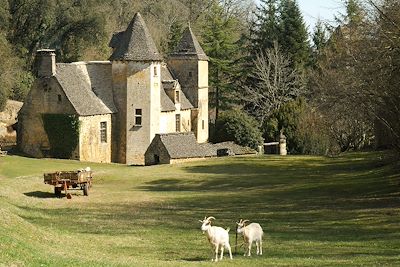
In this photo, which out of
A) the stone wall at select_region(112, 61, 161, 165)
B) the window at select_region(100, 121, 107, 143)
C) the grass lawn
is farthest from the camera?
the stone wall at select_region(112, 61, 161, 165)

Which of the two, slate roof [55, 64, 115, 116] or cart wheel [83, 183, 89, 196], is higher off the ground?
slate roof [55, 64, 115, 116]

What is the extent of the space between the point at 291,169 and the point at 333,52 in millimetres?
21870

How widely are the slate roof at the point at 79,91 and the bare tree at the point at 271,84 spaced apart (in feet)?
76.4

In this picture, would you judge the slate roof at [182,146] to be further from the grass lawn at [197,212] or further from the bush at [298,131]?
the bush at [298,131]

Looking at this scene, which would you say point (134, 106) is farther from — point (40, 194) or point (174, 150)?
point (40, 194)

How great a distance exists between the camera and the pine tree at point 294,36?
264 ft

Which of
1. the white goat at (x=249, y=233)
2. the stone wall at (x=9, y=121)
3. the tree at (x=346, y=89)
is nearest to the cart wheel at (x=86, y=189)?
the tree at (x=346, y=89)

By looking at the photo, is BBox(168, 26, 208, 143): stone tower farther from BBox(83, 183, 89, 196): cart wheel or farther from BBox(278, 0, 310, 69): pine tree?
BBox(83, 183, 89, 196): cart wheel

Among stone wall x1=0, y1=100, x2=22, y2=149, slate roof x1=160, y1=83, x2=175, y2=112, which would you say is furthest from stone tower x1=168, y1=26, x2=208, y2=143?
stone wall x1=0, y1=100, x2=22, y2=149

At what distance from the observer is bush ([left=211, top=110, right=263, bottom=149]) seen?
65.6m

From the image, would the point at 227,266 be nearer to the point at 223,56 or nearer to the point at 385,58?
the point at 385,58

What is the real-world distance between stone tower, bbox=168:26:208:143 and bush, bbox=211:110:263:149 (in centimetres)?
333

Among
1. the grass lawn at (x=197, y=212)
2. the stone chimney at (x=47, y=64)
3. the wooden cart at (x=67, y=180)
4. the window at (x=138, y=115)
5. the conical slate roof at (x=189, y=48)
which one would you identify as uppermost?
the conical slate roof at (x=189, y=48)

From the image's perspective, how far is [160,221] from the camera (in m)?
28.2
